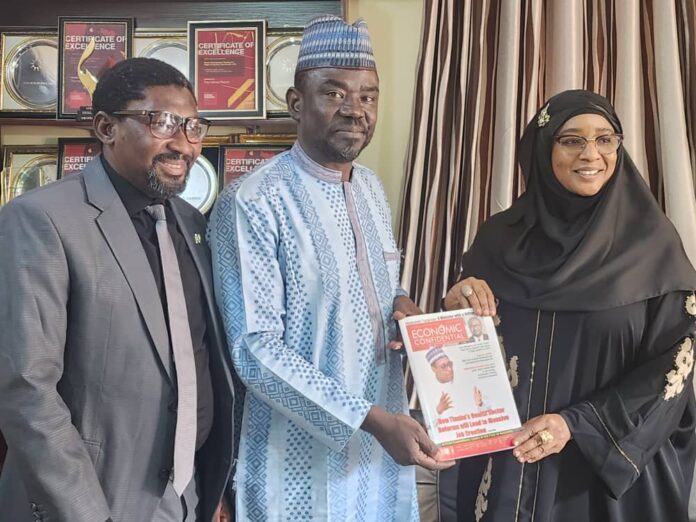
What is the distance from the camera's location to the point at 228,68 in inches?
103

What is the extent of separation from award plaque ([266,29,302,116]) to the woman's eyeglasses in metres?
1.30

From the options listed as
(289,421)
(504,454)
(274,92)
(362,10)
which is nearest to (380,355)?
(289,421)

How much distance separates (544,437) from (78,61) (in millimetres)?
2174

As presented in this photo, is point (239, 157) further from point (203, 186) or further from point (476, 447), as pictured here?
point (476, 447)

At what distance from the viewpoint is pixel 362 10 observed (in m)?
2.72

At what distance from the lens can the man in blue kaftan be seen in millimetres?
1499

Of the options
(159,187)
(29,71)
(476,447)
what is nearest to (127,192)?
(159,187)

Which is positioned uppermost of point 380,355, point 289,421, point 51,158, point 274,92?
point 274,92

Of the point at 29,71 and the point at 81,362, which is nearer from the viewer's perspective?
the point at 81,362

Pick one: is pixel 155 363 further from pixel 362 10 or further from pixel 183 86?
pixel 362 10

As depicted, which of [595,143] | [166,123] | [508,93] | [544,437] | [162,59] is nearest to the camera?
[166,123]

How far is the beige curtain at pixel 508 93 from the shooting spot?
2.48 m

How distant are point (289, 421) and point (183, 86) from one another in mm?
809

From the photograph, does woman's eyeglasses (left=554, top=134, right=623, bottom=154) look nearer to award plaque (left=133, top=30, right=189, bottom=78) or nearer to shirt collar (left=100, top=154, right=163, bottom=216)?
shirt collar (left=100, top=154, right=163, bottom=216)
